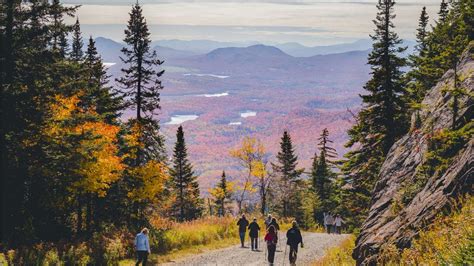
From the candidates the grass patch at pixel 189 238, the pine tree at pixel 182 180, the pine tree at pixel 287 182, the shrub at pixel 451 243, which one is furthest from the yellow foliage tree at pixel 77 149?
the pine tree at pixel 287 182

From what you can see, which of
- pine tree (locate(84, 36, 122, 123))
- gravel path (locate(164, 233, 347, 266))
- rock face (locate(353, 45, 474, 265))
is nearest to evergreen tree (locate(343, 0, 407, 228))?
gravel path (locate(164, 233, 347, 266))

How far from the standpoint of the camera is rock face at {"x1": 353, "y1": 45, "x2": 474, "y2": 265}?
952 centimetres

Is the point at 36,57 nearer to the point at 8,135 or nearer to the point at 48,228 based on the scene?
the point at 8,135

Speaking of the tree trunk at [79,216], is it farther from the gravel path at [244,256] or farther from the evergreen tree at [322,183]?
the evergreen tree at [322,183]

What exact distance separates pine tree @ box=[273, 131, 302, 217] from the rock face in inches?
2144

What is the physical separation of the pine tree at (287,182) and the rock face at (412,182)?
54.4m

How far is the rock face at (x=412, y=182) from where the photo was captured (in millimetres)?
9523

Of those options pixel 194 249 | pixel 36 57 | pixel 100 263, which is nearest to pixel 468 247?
pixel 100 263

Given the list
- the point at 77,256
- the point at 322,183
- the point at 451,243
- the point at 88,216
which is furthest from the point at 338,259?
the point at 322,183

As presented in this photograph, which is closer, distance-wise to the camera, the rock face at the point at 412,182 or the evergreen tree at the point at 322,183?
the rock face at the point at 412,182

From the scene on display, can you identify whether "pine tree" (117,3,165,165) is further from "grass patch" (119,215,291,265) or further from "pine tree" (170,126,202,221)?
"pine tree" (170,126,202,221)

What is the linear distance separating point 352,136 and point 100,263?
63.6 ft

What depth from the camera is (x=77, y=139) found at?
26047 millimetres

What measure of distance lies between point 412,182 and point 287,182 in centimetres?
6100
